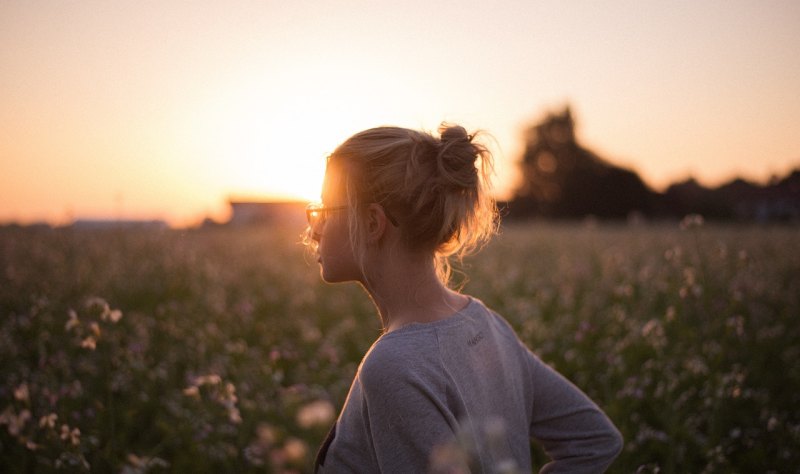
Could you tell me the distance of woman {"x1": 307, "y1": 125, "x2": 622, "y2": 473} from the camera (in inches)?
48.5

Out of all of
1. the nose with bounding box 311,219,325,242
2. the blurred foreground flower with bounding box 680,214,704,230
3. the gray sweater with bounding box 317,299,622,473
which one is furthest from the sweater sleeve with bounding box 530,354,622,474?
the blurred foreground flower with bounding box 680,214,704,230

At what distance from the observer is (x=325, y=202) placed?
5.44 ft

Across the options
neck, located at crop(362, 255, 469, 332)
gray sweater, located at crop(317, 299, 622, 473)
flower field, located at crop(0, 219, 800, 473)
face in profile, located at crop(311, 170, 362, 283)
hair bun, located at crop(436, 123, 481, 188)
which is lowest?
flower field, located at crop(0, 219, 800, 473)

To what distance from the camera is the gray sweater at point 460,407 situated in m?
1.21

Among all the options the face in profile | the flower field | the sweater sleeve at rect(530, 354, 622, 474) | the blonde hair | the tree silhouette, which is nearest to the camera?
the blonde hair

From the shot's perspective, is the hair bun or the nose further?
the nose

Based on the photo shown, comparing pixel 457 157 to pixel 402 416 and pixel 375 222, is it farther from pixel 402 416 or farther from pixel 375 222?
pixel 402 416

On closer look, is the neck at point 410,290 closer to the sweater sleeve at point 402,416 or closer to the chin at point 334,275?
the chin at point 334,275

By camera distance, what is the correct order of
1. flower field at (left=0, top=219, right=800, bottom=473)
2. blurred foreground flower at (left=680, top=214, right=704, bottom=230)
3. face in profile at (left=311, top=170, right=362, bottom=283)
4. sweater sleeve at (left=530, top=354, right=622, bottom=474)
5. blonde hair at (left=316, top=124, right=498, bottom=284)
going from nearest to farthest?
1. blonde hair at (left=316, top=124, right=498, bottom=284)
2. face in profile at (left=311, top=170, right=362, bottom=283)
3. sweater sleeve at (left=530, top=354, right=622, bottom=474)
4. flower field at (left=0, top=219, right=800, bottom=473)
5. blurred foreground flower at (left=680, top=214, right=704, bottom=230)

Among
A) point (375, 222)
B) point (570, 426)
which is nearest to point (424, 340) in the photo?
point (375, 222)

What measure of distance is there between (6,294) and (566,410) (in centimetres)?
559

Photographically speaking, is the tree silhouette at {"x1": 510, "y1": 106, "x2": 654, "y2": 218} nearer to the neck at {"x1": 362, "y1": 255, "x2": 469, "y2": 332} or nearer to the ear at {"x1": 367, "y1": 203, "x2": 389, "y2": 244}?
the neck at {"x1": 362, "y1": 255, "x2": 469, "y2": 332}

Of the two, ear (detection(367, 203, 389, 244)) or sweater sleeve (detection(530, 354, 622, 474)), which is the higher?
ear (detection(367, 203, 389, 244))

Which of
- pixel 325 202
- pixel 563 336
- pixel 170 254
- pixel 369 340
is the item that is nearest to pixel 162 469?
pixel 325 202
